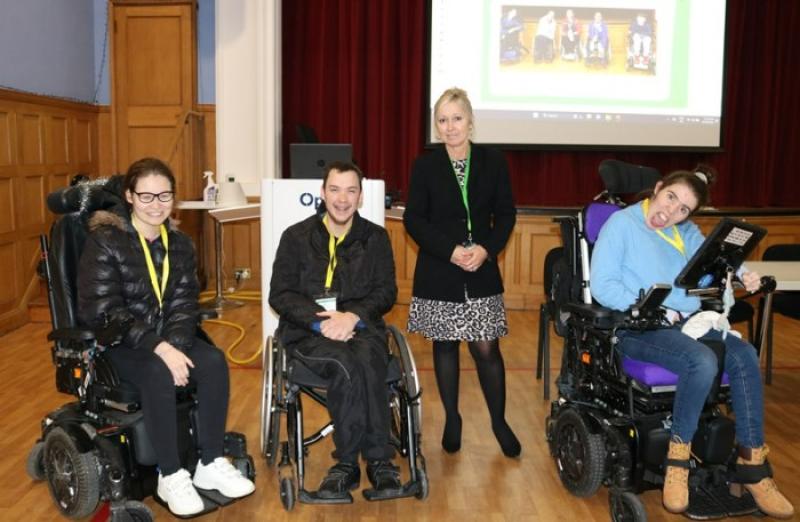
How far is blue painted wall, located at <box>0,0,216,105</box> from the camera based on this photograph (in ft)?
17.4

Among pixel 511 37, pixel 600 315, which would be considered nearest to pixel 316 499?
pixel 600 315

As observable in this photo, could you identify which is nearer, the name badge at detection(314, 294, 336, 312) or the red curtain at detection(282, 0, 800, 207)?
the name badge at detection(314, 294, 336, 312)

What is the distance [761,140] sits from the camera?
6641 millimetres

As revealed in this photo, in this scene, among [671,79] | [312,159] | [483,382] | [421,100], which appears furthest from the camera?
[421,100]

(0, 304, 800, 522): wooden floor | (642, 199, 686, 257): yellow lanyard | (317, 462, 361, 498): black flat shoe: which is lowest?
(0, 304, 800, 522): wooden floor

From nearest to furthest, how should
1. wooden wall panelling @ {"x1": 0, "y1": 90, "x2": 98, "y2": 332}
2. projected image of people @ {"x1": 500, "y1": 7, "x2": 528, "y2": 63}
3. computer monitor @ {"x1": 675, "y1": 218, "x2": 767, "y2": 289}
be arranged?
computer monitor @ {"x1": 675, "y1": 218, "x2": 767, "y2": 289}
wooden wall panelling @ {"x1": 0, "y1": 90, "x2": 98, "y2": 332}
projected image of people @ {"x1": 500, "y1": 7, "x2": 528, "y2": 63}

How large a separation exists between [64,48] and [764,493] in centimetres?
570

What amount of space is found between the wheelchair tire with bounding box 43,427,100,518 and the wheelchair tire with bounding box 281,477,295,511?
1.82 feet

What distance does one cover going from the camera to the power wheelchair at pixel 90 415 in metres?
2.38

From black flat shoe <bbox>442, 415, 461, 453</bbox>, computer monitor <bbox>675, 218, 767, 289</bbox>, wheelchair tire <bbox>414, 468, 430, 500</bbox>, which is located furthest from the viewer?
black flat shoe <bbox>442, 415, 461, 453</bbox>

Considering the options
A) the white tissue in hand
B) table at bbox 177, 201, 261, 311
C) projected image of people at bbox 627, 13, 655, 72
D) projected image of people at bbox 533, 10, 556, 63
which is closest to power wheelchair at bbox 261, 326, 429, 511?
the white tissue in hand

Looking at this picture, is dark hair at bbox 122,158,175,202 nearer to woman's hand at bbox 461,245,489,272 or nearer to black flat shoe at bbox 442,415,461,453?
woman's hand at bbox 461,245,489,272

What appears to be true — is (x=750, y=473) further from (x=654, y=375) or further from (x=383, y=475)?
(x=383, y=475)

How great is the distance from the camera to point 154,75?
6625 mm
